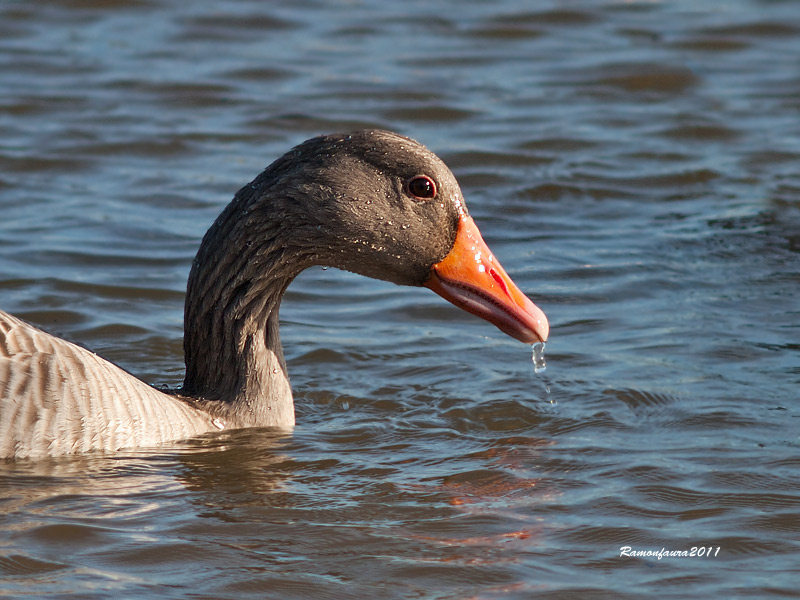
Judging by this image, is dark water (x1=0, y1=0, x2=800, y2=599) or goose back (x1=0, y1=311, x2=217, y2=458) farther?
goose back (x1=0, y1=311, x2=217, y2=458)

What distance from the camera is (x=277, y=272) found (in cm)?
789

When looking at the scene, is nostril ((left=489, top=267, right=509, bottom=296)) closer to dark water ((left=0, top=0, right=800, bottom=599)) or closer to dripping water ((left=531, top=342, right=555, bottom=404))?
dripping water ((left=531, top=342, right=555, bottom=404))

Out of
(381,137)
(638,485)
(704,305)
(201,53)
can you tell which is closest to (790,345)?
(704,305)

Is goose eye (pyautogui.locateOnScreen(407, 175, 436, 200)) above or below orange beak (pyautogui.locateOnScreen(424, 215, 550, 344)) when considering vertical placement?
above

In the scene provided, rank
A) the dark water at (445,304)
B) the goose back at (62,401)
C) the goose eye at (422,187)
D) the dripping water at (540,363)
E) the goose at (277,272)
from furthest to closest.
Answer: the dripping water at (540,363) → the goose eye at (422,187) → the goose at (277,272) → the goose back at (62,401) → the dark water at (445,304)

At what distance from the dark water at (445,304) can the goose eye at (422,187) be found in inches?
56.7

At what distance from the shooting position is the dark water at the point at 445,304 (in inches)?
250

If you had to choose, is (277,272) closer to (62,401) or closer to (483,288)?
(483,288)

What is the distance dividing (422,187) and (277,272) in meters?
0.99

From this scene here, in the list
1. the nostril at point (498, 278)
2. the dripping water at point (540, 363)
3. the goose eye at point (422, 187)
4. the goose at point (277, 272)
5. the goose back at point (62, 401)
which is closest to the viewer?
the goose back at point (62, 401)

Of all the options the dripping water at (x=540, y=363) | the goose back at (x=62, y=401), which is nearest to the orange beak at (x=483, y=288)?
the dripping water at (x=540, y=363)

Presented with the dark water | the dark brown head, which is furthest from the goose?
the dark water

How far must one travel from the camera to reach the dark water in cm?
634

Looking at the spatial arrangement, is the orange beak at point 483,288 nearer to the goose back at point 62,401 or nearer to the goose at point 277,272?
the goose at point 277,272
